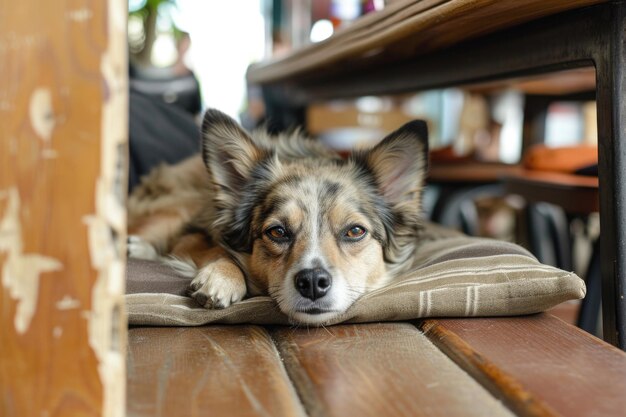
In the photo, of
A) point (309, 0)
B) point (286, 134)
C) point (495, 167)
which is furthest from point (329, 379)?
point (309, 0)

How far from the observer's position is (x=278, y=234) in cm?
196

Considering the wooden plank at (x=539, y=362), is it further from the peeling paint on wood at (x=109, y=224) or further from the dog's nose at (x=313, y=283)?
the peeling paint on wood at (x=109, y=224)

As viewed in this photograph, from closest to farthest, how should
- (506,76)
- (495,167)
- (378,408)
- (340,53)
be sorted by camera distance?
(378,408) → (506,76) → (340,53) → (495,167)

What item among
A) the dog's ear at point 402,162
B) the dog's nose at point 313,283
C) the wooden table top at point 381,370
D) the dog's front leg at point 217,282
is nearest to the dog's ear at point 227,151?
the dog's front leg at point 217,282

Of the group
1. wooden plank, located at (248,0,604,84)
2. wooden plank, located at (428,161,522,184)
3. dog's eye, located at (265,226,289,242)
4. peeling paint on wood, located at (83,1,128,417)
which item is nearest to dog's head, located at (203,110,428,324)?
dog's eye, located at (265,226,289,242)

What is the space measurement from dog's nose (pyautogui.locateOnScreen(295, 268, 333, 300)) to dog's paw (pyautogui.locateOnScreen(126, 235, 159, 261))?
869mm

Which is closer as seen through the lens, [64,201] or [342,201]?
[64,201]

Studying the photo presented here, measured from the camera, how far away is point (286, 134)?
8.93 feet

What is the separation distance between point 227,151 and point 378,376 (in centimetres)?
114

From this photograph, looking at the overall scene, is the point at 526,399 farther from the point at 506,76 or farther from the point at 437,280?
the point at 506,76

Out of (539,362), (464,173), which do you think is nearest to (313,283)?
(539,362)

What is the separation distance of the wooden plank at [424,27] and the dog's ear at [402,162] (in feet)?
0.87

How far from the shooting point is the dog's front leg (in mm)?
1587

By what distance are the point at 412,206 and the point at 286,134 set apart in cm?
71
